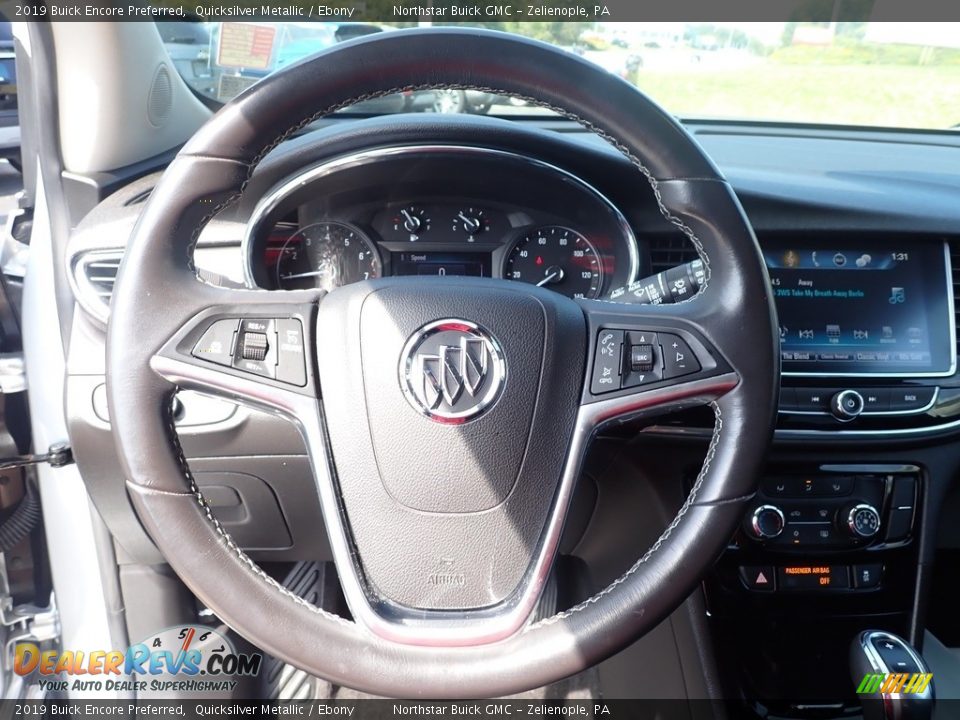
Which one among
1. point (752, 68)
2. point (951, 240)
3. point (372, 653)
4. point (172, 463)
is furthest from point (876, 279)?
point (172, 463)

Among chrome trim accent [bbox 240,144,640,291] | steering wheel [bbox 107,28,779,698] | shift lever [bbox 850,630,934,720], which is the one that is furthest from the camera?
chrome trim accent [bbox 240,144,640,291]

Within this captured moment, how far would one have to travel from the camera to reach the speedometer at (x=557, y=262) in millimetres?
1612

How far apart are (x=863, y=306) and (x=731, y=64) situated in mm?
637

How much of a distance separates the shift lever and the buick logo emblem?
30.5 inches

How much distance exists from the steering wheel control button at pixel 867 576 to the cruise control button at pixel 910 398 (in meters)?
0.35

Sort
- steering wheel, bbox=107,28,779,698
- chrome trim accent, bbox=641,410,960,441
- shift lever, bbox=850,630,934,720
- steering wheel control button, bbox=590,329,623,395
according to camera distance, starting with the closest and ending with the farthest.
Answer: steering wheel, bbox=107,28,779,698, steering wheel control button, bbox=590,329,623,395, shift lever, bbox=850,630,934,720, chrome trim accent, bbox=641,410,960,441

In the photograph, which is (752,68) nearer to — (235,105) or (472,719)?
(235,105)

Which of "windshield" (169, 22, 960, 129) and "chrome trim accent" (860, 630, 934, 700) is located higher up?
"windshield" (169, 22, 960, 129)

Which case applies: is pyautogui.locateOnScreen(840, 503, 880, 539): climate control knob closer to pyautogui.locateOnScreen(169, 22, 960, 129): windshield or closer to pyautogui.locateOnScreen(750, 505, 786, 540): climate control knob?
pyautogui.locateOnScreen(750, 505, 786, 540): climate control knob

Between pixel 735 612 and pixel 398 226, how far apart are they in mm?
1057

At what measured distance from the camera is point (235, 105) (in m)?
1.04

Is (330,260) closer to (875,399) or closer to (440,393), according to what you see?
→ (440,393)

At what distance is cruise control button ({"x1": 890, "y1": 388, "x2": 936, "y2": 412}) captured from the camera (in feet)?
5.40

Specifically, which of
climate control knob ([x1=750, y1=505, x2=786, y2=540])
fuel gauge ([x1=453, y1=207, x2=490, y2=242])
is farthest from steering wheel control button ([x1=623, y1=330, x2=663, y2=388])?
climate control knob ([x1=750, y1=505, x2=786, y2=540])
